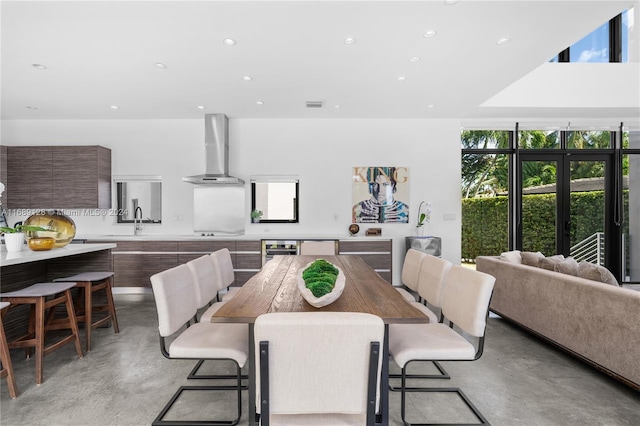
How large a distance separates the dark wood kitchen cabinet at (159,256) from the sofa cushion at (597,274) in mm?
3658

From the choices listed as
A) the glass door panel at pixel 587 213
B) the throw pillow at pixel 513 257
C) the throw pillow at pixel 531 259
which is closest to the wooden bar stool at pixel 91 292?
the throw pillow at pixel 513 257

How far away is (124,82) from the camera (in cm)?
352

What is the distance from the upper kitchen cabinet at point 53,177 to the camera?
4.62 m

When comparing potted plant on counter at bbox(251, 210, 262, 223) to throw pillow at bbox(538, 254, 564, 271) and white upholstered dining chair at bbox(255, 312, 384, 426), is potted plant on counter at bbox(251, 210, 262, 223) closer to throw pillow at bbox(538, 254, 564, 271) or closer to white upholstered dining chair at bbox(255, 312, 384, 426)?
throw pillow at bbox(538, 254, 564, 271)

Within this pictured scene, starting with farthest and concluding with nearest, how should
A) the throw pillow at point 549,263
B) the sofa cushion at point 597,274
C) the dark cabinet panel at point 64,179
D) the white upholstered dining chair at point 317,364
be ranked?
the dark cabinet panel at point 64,179 < the throw pillow at point 549,263 < the sofa cushion at point 597,274 < the white upholstered dining chair at point 317,364

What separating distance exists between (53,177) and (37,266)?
2.50 metres

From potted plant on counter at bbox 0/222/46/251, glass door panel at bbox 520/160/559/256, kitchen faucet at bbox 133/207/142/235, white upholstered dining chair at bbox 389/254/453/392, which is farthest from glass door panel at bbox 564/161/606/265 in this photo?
kitchen faucet at bbox 133/207/142/235

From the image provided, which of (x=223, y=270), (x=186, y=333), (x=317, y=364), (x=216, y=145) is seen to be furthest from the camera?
(x=216, y=145)

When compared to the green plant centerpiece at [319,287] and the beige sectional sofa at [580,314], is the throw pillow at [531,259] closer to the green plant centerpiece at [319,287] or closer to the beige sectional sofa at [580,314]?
the beige sectional sofa at [580,314]

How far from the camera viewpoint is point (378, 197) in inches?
200

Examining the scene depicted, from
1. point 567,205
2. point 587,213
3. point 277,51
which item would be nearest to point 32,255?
point 277,51

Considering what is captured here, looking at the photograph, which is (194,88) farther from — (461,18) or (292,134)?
(461,18)

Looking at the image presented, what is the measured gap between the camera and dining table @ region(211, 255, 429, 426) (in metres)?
1.31

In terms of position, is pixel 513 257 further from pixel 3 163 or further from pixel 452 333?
pixel 3 163
